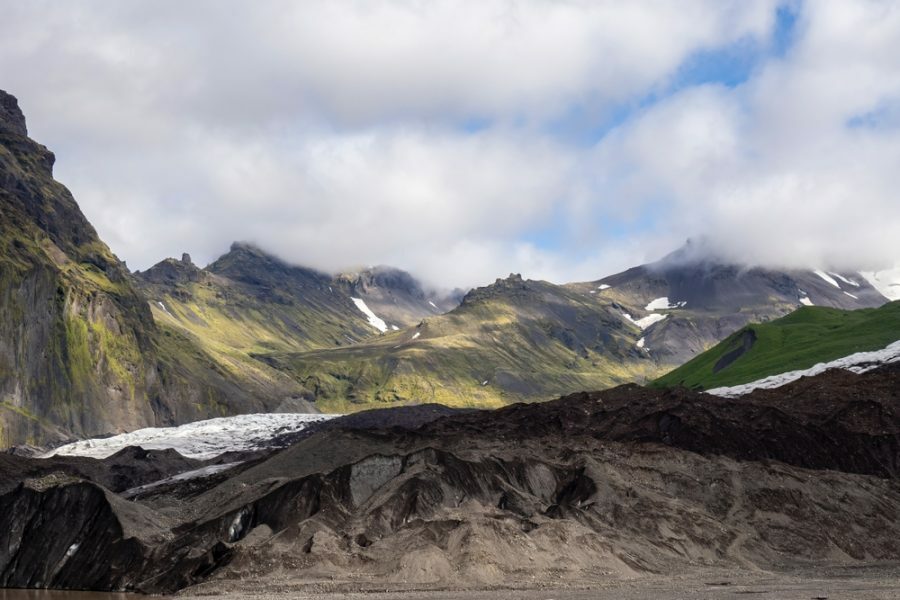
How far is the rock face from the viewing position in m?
80.6

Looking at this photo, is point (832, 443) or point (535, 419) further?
point (535, 419)

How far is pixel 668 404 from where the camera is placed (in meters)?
142

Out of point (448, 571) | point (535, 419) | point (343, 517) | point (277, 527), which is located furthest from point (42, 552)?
point (535, 419)

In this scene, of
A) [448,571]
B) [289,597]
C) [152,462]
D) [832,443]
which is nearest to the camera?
[289,597]

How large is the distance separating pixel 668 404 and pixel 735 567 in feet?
185

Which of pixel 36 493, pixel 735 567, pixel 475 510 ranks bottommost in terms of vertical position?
pixel 735 567

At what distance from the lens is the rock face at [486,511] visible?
80625 mm

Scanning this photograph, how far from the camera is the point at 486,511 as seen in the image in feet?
292

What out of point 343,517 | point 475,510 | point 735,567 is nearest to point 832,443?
point 735,567

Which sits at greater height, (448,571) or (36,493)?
(36,493)

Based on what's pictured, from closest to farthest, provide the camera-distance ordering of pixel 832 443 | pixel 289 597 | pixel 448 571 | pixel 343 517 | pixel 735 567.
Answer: pixel 289 597 → pixel 448 571 → pixel 735 567 → pixel 343 517 → pixel 832 443

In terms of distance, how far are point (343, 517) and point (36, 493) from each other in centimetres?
2887

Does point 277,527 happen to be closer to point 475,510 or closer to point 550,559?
point 475,510

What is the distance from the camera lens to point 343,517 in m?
92.6
